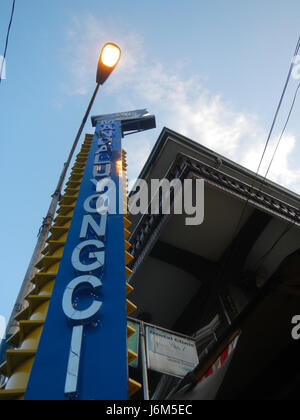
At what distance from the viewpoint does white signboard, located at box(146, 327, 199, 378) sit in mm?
6443

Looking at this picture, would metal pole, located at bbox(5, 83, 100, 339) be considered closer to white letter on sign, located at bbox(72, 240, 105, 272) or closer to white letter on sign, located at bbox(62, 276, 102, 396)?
white letter on sign, located at bbox(72, 240, 105, 272)

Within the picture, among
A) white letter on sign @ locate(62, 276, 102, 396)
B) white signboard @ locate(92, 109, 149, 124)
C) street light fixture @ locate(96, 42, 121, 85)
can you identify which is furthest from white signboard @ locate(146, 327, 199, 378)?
white signboard @ locate(92, 109, 149, 124)

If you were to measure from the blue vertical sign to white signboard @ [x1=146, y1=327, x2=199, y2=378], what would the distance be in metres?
3.05

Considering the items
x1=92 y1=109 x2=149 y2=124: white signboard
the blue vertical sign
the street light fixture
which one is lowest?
the blue vertical sign

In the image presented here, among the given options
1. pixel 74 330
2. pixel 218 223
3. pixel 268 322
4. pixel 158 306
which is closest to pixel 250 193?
pixel 218 223

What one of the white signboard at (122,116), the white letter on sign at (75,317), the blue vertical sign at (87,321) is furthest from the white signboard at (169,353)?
the white signboard at (122,116)

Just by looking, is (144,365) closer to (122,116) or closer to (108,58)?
(108,58)

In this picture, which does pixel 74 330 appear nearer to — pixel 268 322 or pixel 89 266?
pixel 89 266

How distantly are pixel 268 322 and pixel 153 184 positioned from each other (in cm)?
844

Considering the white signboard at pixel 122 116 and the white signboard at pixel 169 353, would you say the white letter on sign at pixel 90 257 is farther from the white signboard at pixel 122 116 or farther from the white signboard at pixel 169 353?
the white signboard at pixel 122 116

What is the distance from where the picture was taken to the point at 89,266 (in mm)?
4234

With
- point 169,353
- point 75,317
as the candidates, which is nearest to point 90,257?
point 75,317

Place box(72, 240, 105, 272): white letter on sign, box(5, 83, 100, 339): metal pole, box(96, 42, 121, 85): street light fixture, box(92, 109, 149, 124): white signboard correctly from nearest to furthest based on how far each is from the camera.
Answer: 1. box(5, 83, 100, 339): metal pole
2. box(72, 240, 105, 272): white letter on sign
3. box(96, 42, 121, 85): street light fixture
4. box(92, 109, 149, 124): white signboard
